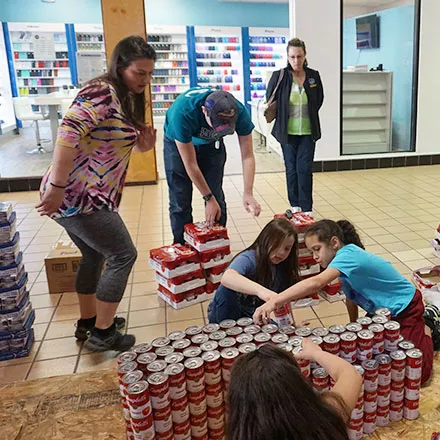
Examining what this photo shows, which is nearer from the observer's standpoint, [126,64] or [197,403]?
[197,403]

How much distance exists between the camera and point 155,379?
1494 millimetres

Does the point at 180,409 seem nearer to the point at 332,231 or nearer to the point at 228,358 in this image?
the point at 228,358

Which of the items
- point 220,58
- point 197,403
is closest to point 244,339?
point 197,403

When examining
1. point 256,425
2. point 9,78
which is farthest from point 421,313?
point 9,78

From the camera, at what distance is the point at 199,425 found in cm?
163

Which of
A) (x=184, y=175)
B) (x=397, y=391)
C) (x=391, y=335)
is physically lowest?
(x=397, y=391)

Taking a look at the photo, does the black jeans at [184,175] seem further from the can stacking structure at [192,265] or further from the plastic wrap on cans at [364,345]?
the plastic wrap on cans at [364,345]

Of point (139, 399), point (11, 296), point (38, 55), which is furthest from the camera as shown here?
point (38, 55)

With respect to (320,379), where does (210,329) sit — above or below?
above

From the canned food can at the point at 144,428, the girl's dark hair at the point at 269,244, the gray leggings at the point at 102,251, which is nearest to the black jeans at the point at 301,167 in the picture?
the girl's dark hair at the point at 269,244

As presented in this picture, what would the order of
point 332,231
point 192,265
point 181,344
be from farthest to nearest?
point 192,265, point 332,231, point 181,344

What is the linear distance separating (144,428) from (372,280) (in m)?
1.14

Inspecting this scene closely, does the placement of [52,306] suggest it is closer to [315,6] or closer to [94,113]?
[94,113]

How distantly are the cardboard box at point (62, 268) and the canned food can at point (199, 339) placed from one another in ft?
5.32
